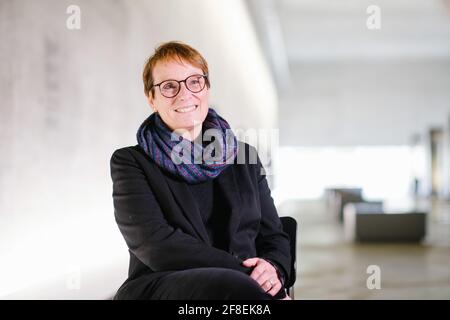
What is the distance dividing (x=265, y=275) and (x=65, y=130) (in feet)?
11.1

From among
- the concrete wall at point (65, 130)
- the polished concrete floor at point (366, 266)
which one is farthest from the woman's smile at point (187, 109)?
the polished concrete floor at point (366, 266)

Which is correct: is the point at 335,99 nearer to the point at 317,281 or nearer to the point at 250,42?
the point at 250,42

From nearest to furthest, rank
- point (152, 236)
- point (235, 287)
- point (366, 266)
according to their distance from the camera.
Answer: point (235, 287) < point (152, 236) < point (366, 266)

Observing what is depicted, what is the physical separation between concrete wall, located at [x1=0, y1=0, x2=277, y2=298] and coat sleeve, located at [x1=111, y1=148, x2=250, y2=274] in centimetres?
194

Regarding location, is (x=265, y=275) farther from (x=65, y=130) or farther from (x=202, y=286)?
(x=65, y=130)

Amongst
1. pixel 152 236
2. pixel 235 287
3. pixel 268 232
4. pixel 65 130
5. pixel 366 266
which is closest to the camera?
pixel 235 287

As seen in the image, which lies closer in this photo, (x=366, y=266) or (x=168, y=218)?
(x=168, y=218)

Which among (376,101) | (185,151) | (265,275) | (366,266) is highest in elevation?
(376,101)

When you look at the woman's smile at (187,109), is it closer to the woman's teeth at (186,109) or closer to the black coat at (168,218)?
the woman's teeth at (186,109)

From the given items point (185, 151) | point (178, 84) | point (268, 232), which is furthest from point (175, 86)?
point (268, 232)

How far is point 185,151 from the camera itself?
5.73 feet

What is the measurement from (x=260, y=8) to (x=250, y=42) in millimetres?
874

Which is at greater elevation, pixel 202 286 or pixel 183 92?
pixel 183 92

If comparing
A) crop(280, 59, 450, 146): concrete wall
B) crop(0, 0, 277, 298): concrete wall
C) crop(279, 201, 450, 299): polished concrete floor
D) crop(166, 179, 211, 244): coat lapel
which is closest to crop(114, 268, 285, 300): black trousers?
crop(166, 179, 211, 244): coat lapel
